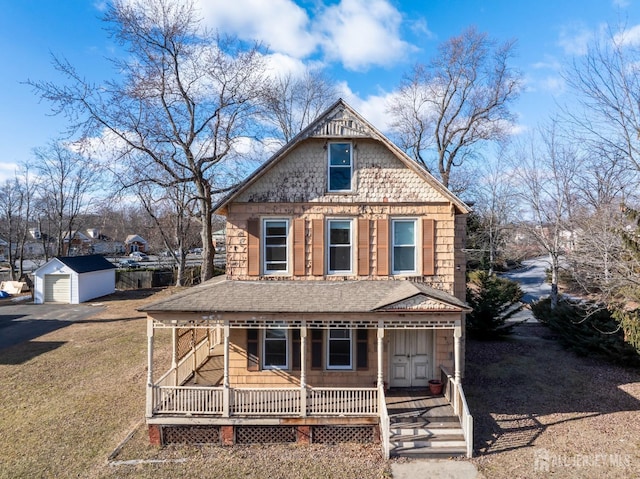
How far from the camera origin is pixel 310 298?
1039cm

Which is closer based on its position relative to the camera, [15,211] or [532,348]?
[532,348]

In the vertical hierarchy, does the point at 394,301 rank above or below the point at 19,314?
above

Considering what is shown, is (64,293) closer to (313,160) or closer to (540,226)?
(313,160)

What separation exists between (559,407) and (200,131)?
2310 cm

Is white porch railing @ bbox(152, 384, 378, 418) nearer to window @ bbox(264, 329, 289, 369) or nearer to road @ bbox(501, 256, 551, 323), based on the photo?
window @ bbox(264, 329, 289, 369)

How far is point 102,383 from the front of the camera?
1339cm

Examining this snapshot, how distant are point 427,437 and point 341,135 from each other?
886 cm

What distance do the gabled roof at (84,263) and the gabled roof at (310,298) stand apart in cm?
2533

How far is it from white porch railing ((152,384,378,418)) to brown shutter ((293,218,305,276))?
3609 millimetres

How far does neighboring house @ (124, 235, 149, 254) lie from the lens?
3170 inches

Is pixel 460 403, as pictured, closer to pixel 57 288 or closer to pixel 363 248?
pixel 363 248

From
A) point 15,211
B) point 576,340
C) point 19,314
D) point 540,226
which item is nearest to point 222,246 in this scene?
point 15,211

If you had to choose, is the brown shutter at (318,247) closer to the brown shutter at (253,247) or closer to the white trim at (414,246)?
the brown shutter at (253,247)

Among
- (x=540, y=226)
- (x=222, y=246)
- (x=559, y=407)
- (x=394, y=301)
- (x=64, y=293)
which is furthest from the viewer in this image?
(x=222, y=246)
